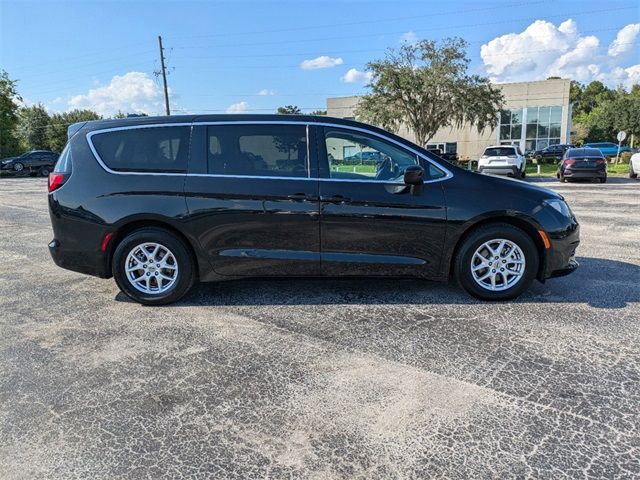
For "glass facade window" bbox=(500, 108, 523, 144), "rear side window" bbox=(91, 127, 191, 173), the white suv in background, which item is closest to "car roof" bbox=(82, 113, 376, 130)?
"rear side window" bbox=(91, 127, 191, 173)

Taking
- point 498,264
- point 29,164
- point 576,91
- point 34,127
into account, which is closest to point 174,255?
point 498,264

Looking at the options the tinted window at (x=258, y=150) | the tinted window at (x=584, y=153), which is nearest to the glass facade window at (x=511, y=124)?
the tinted window at (x=584, y=153)

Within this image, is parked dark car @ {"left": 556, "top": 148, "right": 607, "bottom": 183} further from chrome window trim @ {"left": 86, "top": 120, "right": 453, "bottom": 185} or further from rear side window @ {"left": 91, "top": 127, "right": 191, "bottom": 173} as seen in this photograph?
rear side window @ {"left": 91, "top": 127, "right": 191, "bottom": 173}

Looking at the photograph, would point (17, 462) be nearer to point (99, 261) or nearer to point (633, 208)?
point (99, 261)

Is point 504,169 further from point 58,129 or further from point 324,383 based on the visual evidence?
point 58,129

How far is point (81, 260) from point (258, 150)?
2083mm

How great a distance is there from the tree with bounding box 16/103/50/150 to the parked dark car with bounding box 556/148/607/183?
6107cm

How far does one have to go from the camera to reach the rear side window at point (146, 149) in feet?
15.1

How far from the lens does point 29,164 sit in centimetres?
3241

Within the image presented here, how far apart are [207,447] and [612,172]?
29.6 meters

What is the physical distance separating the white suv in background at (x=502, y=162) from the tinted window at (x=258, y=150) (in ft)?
59.7

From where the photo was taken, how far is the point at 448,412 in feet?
9.09

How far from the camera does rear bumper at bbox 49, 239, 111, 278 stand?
15.3 feet

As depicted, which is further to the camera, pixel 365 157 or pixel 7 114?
pixel 7 114
